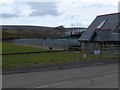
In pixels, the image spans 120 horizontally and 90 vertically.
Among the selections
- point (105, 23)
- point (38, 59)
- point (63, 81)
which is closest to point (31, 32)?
point (105, 23)

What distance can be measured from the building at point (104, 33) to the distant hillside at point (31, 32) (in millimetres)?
79709

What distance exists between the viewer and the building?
4816 cm

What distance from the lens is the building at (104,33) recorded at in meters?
48.2

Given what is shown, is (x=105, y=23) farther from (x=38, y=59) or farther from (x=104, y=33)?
(x=38, y=59)

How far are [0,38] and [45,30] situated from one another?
25.2m

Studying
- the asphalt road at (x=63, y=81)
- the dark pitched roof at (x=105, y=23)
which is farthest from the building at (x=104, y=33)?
the asphalt road at (x=63, y=81)

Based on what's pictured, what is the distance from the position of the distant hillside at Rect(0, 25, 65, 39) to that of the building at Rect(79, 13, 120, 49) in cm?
7971

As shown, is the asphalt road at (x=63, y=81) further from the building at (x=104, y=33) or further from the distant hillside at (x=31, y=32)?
the distant hillside at (x=31, y=32)

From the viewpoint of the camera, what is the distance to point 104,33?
48.6m

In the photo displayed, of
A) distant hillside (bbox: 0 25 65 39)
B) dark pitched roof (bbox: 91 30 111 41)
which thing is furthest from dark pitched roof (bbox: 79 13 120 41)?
distant hillside (bbox: 0 25 65 39)

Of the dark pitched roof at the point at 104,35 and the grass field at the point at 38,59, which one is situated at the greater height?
the dark pitched roof at the point at 104,35

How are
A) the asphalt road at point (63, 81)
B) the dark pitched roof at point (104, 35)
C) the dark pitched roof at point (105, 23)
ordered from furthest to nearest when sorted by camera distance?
1. the dark pitched roof at point (105, 23)
2. the dark pitched roof at point (104, 35)
3. the asphalt road at point (63, 81)

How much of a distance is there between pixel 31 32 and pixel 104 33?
102 meters

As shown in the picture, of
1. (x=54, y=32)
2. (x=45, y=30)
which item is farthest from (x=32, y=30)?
(x=54, y=32)
